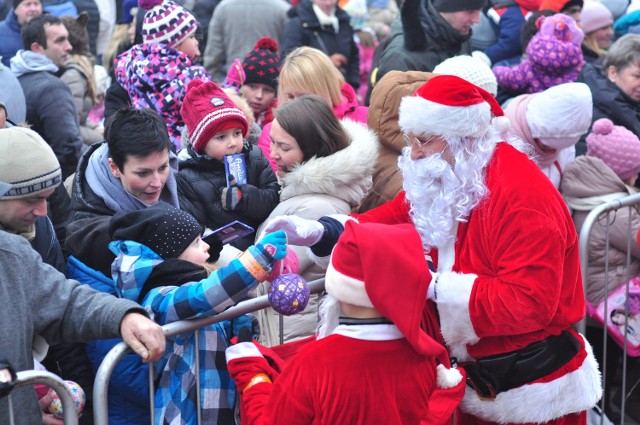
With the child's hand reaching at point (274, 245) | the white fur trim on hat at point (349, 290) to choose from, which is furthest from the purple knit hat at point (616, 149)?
the white fur trim on hat at point (349, 290)

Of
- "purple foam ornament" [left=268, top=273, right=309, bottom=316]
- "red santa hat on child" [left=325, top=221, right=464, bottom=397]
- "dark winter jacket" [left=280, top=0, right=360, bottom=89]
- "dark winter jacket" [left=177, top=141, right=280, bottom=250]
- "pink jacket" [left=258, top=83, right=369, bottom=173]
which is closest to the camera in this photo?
"red santa hat on child" [left=325, top=221, right=464, bottom=397]

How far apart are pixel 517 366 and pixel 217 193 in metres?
1.80

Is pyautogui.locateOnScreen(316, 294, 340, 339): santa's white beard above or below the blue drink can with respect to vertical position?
above

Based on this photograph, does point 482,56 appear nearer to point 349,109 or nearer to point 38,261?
point 349,109

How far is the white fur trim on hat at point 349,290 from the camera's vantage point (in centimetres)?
287

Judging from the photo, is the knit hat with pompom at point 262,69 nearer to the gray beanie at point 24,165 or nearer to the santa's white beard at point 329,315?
the gray beanie at point 24,165

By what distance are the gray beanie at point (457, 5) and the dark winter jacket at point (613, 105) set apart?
96cm

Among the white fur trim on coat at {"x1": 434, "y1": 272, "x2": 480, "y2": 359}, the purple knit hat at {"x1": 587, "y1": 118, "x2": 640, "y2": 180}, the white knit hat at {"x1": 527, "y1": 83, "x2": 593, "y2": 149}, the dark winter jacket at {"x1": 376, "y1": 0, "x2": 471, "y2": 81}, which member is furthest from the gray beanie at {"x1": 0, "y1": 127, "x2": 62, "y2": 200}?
the dark winter jacket at {"x1": 376, "y1": 0, "x2": 471, "y2": 81}

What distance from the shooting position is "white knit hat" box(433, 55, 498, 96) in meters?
5.54

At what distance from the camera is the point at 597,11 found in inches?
336

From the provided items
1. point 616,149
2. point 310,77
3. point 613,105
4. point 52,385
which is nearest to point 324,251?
point 52,385

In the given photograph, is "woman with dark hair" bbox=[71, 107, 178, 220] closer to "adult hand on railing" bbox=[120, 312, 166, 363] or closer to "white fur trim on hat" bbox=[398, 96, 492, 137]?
"adult hand on railing" bbox=[120, 312, 166, 363]

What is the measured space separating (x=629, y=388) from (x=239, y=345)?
3.63m

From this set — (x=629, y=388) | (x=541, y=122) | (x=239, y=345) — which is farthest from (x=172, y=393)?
(x=629, y=388)
